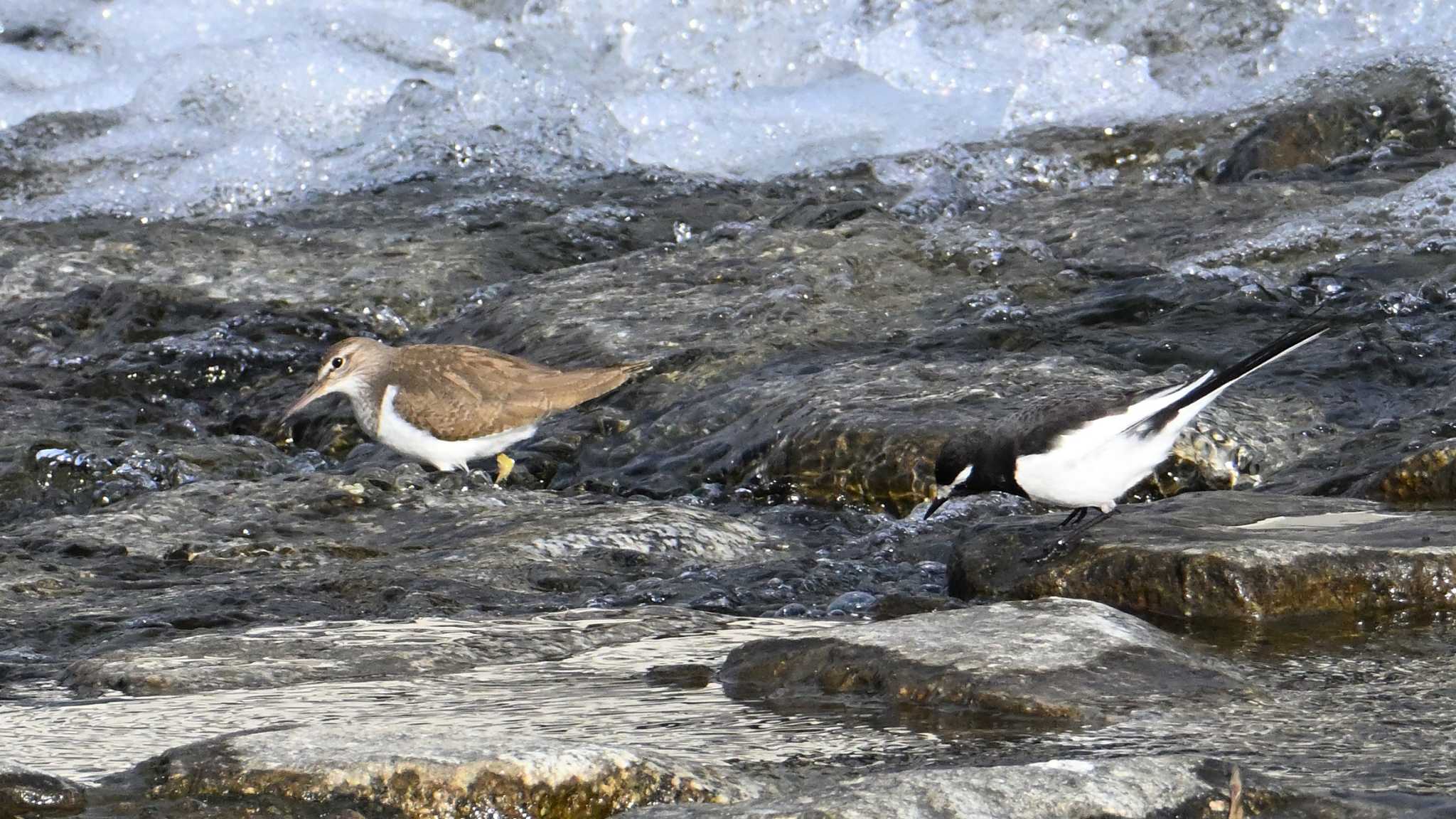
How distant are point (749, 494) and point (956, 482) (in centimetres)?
116

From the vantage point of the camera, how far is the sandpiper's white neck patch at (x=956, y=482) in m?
5.79

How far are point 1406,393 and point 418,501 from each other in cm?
395

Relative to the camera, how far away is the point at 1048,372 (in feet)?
23.9

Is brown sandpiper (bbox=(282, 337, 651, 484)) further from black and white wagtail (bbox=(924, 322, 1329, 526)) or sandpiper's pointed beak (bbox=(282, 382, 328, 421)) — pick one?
black and white wagtail (bbox=(924, 322, 1329, 526))

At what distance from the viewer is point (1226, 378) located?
5.17m

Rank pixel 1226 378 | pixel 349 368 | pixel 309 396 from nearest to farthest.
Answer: pixel 1226 378, pixel 349 368, pixel 309 396

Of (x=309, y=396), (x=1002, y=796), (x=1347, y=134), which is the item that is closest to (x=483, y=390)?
(x=309, y=396)

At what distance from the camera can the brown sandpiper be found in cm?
721

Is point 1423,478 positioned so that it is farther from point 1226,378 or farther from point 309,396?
point 309,396

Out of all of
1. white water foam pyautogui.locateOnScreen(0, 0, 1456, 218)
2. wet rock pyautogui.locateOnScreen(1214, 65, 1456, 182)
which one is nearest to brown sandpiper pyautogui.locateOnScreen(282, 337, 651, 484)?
white water foam pyautogui.locateOnScreen(0, 0, 1456, 218)

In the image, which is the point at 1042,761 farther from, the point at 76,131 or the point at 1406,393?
the point at 76,131

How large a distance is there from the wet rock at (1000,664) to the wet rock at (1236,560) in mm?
569

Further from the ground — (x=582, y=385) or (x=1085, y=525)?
(x=1085, y=525)

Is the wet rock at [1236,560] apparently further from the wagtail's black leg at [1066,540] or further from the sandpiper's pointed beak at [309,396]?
the sandpiper's pointed beak at [309,396]
